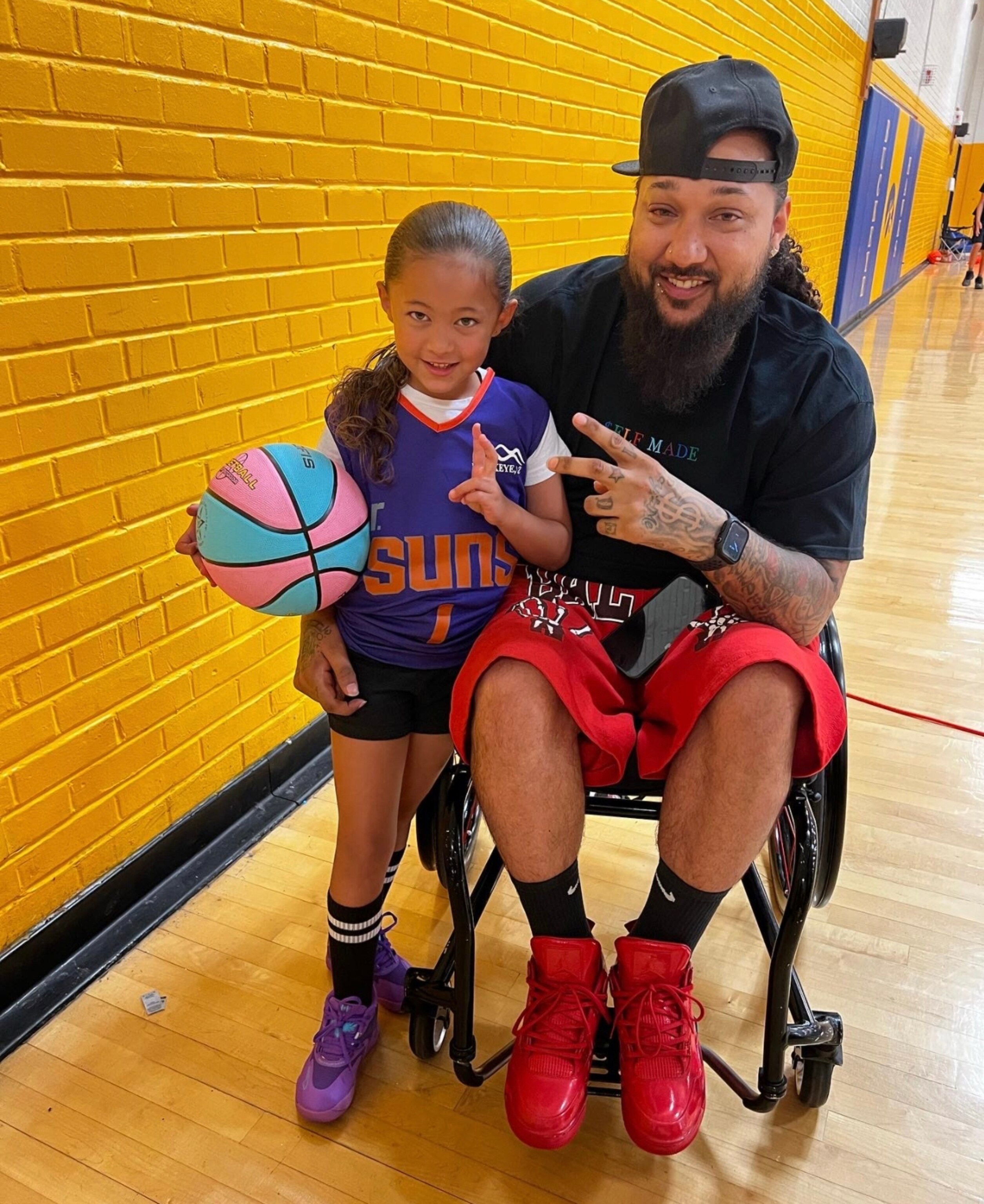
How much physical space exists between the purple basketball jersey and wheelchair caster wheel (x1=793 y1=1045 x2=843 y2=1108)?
813 mm

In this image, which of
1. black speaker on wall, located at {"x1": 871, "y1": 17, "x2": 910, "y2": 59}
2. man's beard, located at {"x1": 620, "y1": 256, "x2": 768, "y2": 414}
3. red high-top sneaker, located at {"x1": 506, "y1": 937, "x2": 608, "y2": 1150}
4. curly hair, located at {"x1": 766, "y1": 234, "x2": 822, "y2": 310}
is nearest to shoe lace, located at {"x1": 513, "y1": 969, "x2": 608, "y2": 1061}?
red high-top sneaker, located at {"x1": 506, "y1": 937, "x2": 608, "y2": 1150}

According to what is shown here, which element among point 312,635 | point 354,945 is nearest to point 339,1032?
point 354,945

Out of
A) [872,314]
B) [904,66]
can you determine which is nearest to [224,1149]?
[872,314]

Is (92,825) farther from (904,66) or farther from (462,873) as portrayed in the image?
(904,66)

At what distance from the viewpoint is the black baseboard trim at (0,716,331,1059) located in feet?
5.22

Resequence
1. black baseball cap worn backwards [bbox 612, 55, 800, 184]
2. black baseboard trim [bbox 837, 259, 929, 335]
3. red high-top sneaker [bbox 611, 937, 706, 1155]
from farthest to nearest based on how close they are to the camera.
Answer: black baseboard trim [bbox 837, 259, 929, 335], black baseball cap worn backwards [bbox 612, 55, 800, 184], red high-top sneaker [bbox 611, 937, 706, 1155]

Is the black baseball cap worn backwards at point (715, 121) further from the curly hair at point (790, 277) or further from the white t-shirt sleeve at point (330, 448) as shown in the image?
the white t-shirt sleeve at point (330, 448)

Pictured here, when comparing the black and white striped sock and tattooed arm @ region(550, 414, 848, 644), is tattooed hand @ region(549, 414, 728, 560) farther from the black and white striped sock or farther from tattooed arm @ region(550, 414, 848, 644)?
the black and white striped sock

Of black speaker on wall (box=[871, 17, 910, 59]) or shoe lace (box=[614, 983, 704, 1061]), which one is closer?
shoe lace (box=[614, 983, 704, 1061])

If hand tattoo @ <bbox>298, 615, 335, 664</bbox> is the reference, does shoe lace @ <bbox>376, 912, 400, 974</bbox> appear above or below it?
below

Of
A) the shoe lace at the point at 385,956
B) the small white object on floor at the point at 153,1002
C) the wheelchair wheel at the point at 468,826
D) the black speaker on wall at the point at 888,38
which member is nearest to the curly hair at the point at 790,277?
the wheelchair wheel at the point at 468,826

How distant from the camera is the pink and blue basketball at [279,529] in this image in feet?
4.09

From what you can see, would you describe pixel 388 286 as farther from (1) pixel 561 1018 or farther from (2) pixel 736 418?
(1) pixel 561 1018

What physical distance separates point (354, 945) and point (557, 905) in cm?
38
